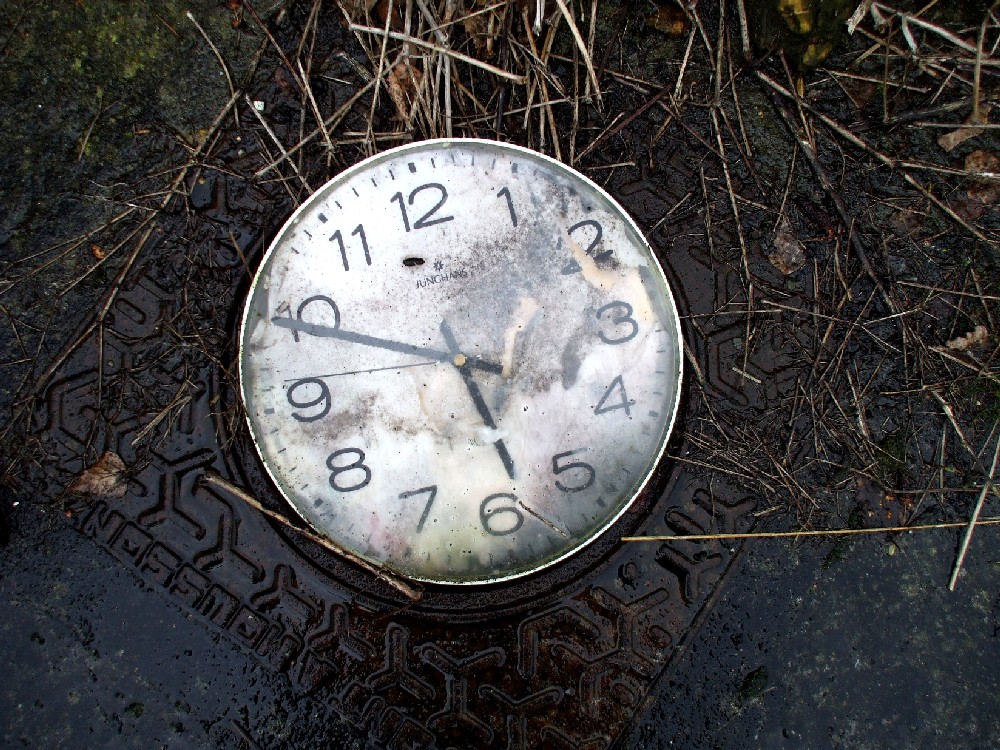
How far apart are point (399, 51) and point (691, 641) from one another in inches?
59.7

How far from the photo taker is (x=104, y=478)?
166 cm

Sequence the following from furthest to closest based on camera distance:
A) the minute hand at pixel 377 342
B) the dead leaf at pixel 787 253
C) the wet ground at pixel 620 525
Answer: the dead leaf at pixel 787 253, the wet ground at pixel 620 525, the minute hand at pixel 377 342

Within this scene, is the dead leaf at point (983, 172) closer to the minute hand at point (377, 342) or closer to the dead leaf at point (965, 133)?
the dead leaf at point (965, 133)

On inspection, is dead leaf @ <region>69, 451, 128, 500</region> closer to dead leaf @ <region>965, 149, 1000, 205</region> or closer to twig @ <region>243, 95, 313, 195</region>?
twig @ <region>243, 95, 313, 195</region>

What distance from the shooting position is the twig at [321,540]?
158 cm

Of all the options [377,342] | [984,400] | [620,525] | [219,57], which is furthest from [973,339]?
[219,57]

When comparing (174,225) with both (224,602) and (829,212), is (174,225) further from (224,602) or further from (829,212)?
(829,212)

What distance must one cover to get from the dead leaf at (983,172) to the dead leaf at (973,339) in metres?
0.31

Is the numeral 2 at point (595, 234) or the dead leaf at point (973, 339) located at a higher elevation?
the numeral 2 at point (595, 234)

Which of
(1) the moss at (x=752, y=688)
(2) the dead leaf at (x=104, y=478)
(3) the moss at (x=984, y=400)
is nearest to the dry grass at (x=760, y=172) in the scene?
(3) the moss at (x=984, y=400)

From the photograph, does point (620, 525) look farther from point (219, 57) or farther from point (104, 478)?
point (219, 57)

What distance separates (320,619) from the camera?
1.65m

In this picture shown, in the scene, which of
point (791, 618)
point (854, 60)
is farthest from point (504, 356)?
point (854, 60)

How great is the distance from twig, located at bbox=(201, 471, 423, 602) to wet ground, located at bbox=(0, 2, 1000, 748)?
0.10 feet
